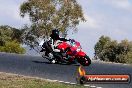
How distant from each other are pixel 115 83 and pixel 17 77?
337 centimetres

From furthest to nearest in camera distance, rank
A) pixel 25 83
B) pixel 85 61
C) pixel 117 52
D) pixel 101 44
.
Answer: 1. pixel 101 44
2. pixel 117 52
3. pixel 85 61
4. pixel 25 83

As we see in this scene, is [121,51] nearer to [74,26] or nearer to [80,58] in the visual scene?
[74,26]

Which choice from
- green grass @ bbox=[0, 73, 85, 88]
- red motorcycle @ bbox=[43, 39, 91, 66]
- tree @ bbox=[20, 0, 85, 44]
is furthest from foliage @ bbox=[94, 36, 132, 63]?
green grass @ bbox=[0, 73, 85, 88]

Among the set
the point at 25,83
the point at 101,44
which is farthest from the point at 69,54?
the point at 101,44

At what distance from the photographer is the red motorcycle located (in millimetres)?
21250

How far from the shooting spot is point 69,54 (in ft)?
71.2

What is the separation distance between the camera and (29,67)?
741 inches

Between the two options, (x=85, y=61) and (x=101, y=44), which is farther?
(x=101, y=44)

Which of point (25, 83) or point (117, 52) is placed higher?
point (117, 52)

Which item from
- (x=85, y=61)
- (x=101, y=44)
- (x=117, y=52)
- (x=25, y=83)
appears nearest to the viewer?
(x=25, y=83)

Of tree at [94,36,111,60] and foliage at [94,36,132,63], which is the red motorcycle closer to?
foliage at [94,36,132,63]

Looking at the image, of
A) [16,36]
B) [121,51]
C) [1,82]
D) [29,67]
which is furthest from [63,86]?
[16,36]

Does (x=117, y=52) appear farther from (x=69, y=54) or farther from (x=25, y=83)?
(x=25, y=83)

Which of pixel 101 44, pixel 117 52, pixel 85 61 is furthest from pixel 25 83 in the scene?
pixel 101 44
